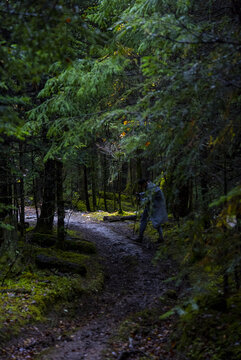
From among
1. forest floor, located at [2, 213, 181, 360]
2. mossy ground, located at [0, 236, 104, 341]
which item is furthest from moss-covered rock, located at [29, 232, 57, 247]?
forest floor, located at [2, 213, 181, 360]

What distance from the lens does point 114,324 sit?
630 centimetres

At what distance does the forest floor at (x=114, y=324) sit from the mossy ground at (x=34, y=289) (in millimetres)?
217

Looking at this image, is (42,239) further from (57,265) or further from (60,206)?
(57,265)

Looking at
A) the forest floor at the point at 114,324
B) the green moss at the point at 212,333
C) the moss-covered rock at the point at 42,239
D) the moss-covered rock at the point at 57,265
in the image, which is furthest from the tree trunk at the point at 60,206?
the green moss at the point at 212,333

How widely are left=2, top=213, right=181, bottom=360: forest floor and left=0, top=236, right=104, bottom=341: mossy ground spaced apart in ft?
0.71

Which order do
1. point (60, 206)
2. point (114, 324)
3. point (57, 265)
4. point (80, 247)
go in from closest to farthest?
point (114, 324) → point (57, 265) → point (60, 206) → point (80, 247)

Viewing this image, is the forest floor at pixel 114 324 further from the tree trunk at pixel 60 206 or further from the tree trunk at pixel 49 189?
the tree trunk at pixel 49 189

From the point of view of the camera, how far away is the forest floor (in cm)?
516

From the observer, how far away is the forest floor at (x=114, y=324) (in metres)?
5.16

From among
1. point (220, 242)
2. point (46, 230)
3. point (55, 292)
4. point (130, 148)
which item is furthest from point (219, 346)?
point (46, 230)

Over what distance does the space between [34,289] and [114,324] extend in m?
2.15

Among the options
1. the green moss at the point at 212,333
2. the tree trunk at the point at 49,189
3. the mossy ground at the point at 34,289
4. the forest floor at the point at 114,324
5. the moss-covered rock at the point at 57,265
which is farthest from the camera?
the tree trunk at the point at 49,189

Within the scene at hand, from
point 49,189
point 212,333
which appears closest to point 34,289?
point 49,189

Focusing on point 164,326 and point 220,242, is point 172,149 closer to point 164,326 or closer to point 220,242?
point 220,242
